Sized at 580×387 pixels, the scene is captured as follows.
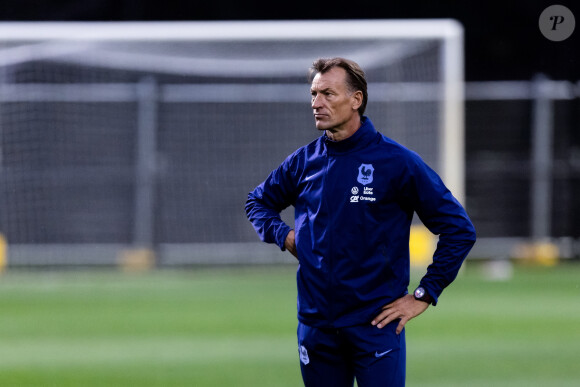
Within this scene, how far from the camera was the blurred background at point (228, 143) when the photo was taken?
13.6 m

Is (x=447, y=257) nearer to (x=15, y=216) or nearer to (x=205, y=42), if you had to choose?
(x=205, y=42)

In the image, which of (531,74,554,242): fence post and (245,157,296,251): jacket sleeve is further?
(531,74,554,242): fence post

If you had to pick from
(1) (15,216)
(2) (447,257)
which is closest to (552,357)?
(2) (447,257)

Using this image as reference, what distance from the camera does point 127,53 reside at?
15977 mm

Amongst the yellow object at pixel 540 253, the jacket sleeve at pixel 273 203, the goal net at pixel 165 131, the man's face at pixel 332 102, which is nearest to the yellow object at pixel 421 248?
the goal net at pixel 165 131

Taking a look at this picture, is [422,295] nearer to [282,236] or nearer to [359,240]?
[359,240]

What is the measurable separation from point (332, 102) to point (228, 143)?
42.5 feet

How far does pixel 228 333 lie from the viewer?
33.8 ft

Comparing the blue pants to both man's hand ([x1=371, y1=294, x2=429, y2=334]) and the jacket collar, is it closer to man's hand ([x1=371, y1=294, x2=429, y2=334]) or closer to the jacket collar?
man's hand ([x1=371, y1=294, x2=429, y2=334])

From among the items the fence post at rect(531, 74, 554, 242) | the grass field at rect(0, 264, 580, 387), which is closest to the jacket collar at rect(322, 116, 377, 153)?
the grass field at rect(0, 264, 580, 387)

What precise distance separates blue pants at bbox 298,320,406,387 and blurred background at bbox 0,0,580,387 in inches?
255

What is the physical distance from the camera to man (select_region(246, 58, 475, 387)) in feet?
14.4

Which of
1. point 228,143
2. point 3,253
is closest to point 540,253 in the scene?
point 228,143

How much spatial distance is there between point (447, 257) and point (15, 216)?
12903 mm
